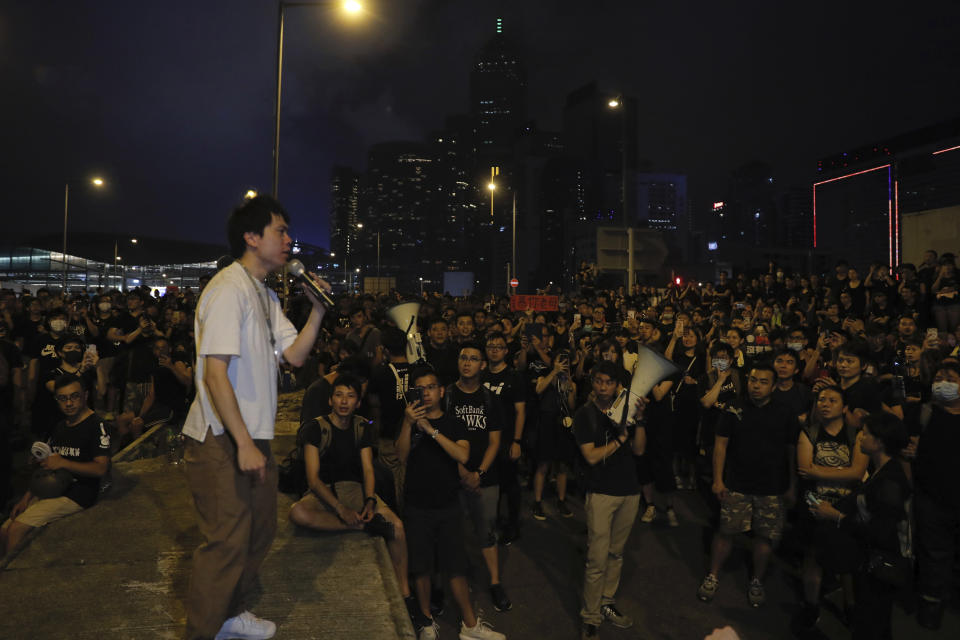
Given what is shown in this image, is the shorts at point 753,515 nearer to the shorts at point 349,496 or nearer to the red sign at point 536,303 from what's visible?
the shorts at point 349,496

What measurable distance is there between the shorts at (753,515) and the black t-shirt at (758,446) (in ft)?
0.20

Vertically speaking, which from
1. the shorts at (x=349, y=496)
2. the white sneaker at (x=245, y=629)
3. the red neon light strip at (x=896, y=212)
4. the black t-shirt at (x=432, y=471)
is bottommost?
the white sneaker at (x=245, y=629)

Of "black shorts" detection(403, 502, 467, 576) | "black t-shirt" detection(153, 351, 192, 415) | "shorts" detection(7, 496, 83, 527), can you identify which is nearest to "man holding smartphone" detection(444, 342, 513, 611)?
"black shorts" detection(403, 502, 467, 576)

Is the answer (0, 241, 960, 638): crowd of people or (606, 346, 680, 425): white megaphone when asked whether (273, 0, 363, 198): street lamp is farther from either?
(606, 346, 680, 425): white megaphone

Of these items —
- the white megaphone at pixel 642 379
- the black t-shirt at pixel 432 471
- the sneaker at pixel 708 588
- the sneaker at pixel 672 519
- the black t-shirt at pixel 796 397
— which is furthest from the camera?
the sneaker at pixel 672 519

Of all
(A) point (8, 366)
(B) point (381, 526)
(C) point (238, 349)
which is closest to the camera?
(C) point (238, 349)

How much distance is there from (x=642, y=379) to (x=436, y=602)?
7.87ft

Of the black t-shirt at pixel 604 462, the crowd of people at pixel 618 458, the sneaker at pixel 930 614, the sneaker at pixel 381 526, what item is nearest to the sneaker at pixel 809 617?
the crowd of people at pixel 618 458

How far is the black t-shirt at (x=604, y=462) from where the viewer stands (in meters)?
4.65

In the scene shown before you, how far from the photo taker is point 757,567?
5055mm

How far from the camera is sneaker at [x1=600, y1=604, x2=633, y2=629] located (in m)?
4.54

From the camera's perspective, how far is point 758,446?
5.15 m

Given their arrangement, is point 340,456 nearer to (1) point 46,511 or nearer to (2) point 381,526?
(2) point 381,526

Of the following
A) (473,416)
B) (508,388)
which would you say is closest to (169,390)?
(508,388)
